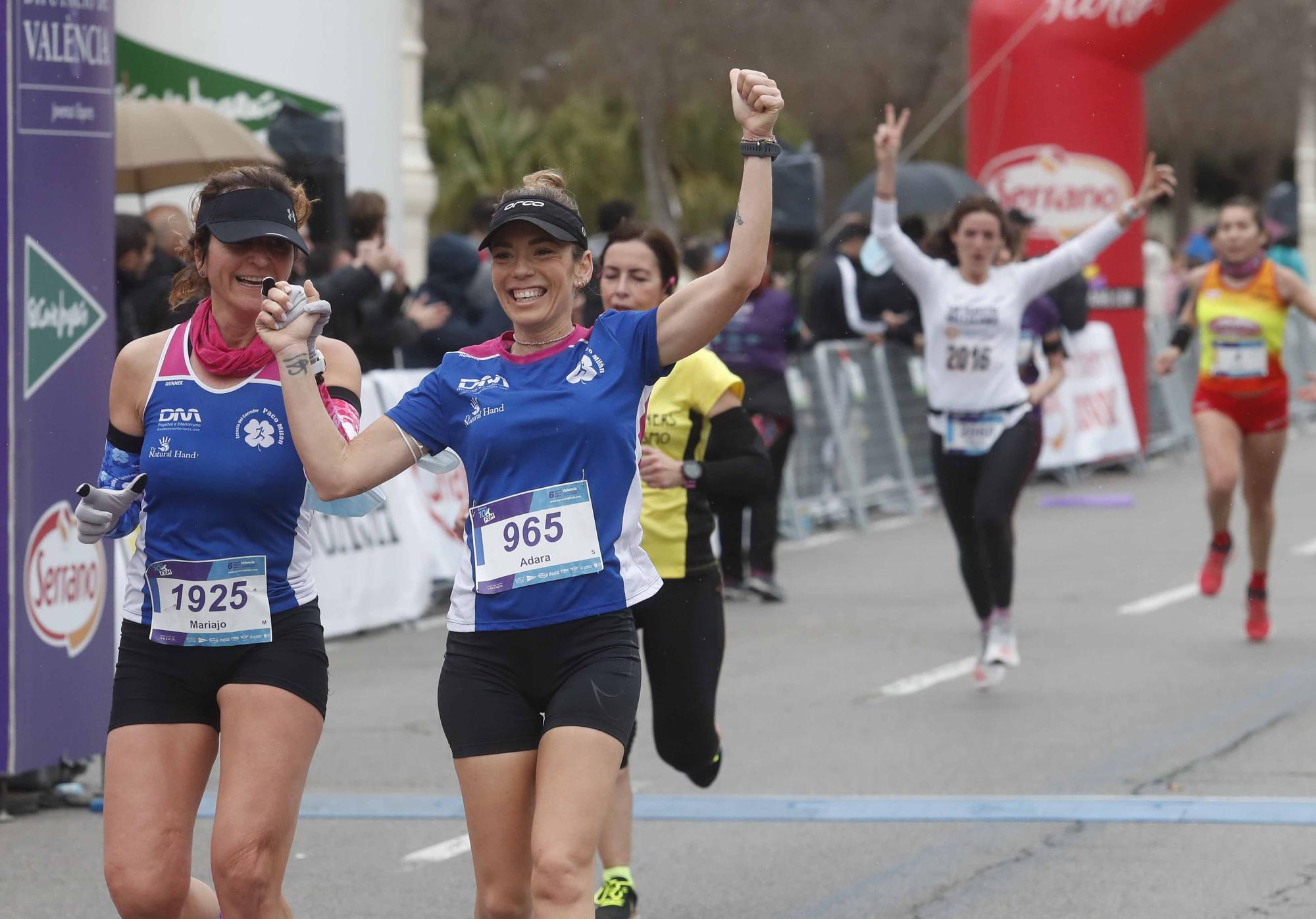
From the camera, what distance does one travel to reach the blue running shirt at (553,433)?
4348 millimetres

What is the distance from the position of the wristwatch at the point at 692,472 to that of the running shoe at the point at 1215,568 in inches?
236

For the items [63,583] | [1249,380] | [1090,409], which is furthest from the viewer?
[1090,409]

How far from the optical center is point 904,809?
279 inches

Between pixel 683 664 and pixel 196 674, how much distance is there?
154cm

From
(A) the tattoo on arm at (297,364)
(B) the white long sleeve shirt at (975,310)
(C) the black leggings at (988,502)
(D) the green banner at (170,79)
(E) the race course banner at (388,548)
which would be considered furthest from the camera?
(D) the green banner at (170,79)

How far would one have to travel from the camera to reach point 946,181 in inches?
703

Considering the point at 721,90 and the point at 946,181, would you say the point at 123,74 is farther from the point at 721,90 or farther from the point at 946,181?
the point at 721,90

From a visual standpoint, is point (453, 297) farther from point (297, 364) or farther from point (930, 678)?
point (297, 364)

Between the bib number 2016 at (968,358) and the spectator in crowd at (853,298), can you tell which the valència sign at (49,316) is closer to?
the bib number 2016 at (968,358)

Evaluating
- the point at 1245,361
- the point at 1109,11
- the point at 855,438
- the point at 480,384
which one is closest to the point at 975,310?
the point at 1245,361

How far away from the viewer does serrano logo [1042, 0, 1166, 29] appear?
17.8 meters

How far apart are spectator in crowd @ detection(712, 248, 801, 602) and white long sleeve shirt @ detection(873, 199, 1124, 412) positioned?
2.71 m

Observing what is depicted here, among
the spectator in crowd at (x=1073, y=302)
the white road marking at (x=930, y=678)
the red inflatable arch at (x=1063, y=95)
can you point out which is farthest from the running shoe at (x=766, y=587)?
the red inflatable arch at (x=1063, y=95)

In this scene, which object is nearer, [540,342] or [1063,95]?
[540,342]
